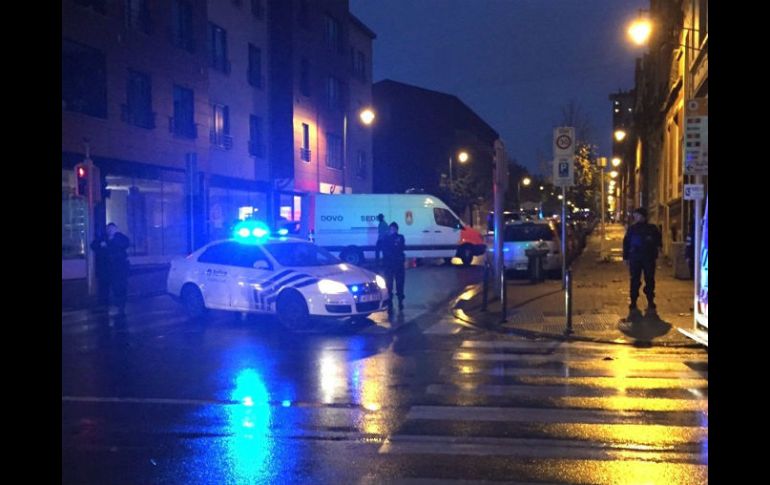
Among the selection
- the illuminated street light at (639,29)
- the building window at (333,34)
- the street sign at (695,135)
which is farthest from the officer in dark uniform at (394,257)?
the building window at (333,34)

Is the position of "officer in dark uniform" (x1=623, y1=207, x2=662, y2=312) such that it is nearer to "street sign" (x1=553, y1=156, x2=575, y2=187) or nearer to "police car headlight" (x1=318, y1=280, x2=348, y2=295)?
"street sign" (x1=553, y1=156, x2=575, y2=187)

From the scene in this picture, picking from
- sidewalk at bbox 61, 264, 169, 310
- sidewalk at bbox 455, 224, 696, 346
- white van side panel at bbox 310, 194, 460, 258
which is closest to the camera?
sidewalk at bbox 455, 224, 696, 346

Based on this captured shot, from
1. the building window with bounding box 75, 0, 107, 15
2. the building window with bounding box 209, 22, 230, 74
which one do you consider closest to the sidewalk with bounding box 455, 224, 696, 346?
the building window with bounding box 75, 0, 107, 15

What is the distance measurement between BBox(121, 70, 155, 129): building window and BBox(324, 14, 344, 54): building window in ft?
53.0

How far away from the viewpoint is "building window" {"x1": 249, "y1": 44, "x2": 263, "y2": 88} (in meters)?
33.2

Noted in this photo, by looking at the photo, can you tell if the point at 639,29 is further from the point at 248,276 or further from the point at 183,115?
the point at 183,115

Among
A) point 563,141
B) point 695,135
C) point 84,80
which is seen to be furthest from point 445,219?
point 695,135

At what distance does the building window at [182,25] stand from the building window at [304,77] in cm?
954

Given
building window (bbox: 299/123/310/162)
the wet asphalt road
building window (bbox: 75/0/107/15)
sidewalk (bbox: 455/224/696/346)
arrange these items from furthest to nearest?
building window (bbox: 299/123/310/162) → building window (bbox: 75/0/107/15) → sidewalk (bbox: 455/224/696/346) → the wet asphalt road

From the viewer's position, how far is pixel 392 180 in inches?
2633
